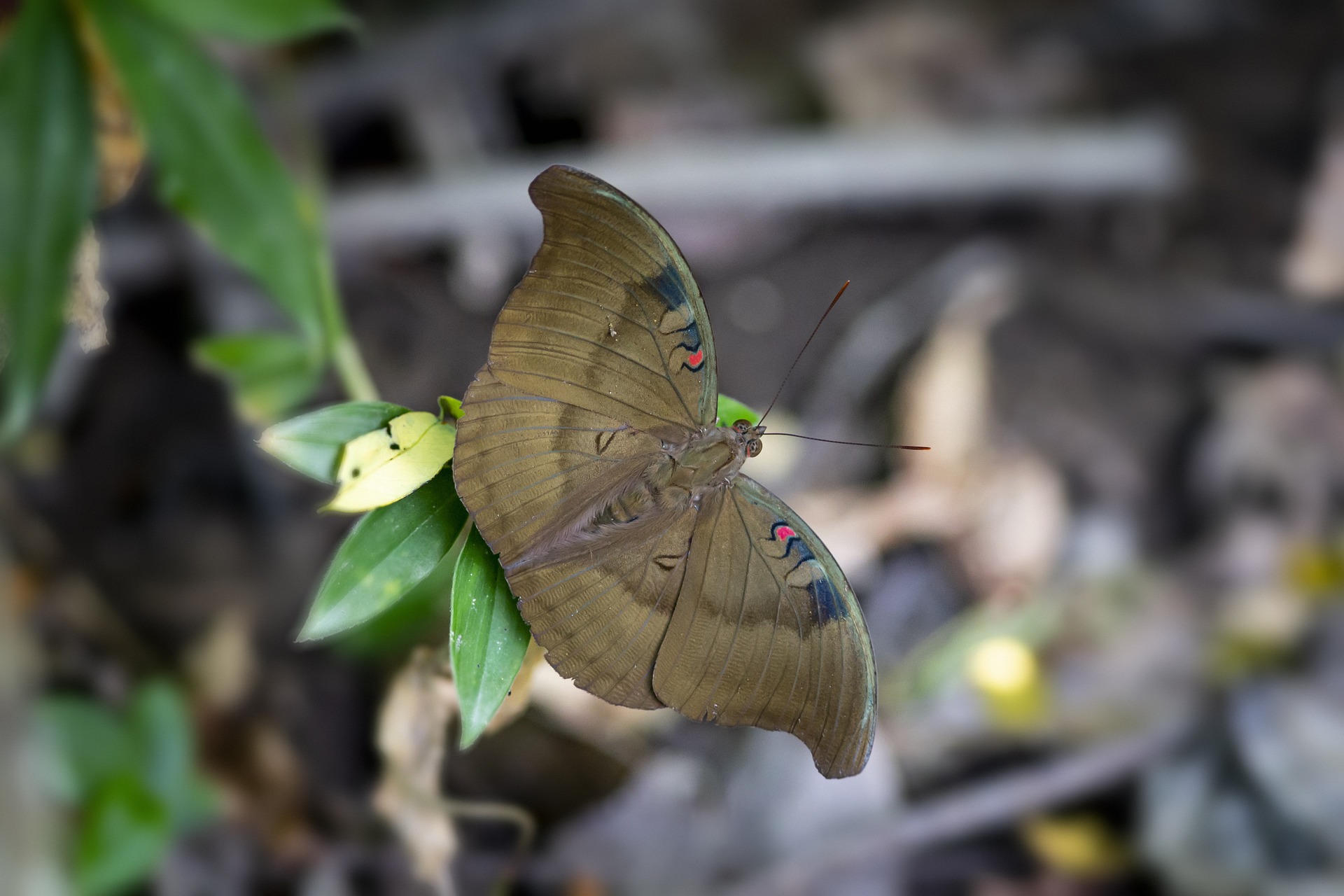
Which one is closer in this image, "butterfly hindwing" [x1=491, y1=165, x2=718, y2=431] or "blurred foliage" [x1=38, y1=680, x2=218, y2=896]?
"butterfly hindwing" [x1=491, y1=165, x2=718, y2=431]

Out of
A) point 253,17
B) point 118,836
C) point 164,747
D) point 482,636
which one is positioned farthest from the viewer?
point 164,747

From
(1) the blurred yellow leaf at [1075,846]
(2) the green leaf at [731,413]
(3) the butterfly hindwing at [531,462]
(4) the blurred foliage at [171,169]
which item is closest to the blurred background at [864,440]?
(1) the blurred yellow leaf at [1075,846]

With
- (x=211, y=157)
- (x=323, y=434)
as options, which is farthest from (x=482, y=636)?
(x=211, y=157)

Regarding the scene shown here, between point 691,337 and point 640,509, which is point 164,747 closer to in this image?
point 640,509

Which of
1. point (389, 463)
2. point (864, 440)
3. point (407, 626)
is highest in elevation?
point (389, 463)

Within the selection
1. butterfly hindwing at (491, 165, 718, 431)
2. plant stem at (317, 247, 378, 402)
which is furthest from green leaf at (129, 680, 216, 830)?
butterfly hindwing at (491, 165, 718, 431)

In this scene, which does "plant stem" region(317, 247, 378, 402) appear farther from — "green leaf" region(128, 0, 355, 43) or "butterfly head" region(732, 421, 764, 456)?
"butterfly head" region(732, 421, 764, 456)
